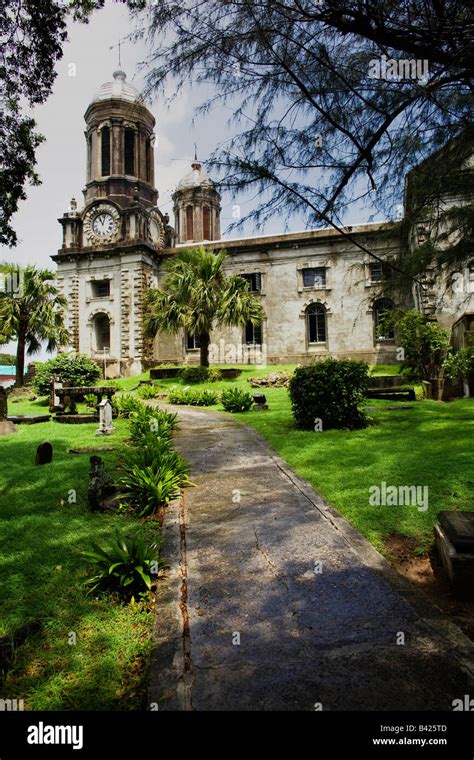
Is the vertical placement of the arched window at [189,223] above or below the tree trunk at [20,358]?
above

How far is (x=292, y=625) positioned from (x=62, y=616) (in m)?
1.58

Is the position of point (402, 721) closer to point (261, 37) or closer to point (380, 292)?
point (380, 292)

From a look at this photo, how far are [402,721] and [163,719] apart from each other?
112cm

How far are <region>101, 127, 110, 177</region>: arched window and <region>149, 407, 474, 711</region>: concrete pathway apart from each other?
3279 centimetres

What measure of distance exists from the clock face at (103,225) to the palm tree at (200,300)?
8.63 m

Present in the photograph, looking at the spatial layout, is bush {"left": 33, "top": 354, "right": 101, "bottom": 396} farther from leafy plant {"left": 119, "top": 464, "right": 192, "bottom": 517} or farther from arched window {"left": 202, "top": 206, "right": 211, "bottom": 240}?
arched window {"left": 202, "top": 206, "right": 211, "bottom": 240}

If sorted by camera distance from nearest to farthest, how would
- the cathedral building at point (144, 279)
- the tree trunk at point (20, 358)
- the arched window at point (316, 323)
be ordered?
1. the tree trunk at point (20, 358)
2. the cathedral building at point (144, 279)
3. the arched window at point (316, 323)

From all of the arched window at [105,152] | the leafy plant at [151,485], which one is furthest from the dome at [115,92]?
the leafy plant at [151,485]

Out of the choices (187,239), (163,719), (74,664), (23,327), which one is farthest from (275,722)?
(187,239)

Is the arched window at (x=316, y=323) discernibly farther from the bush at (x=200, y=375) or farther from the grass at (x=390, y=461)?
the grass at (x=390, y=461)

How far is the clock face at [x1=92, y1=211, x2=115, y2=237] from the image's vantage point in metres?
29.5

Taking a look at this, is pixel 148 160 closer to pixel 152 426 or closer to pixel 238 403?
pixel 238 403

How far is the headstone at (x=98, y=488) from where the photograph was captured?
4.93 meters

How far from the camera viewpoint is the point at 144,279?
2845 centimetres
